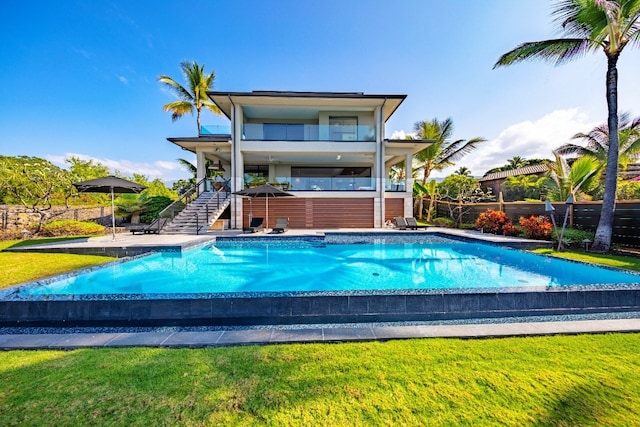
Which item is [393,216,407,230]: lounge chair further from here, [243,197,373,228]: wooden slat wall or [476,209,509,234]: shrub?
[476,209,509,234]: shrub

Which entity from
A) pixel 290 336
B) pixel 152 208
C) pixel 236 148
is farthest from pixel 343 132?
pixel 290 336

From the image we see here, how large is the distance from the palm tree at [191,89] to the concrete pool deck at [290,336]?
2386 cm

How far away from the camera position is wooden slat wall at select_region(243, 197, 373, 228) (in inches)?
699

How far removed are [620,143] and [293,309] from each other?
19775mm

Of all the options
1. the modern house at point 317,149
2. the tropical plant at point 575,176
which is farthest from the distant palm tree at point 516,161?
the tropical plant at point 575,176

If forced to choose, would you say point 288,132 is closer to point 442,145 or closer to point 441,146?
point 441,146

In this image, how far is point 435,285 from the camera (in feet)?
21.7

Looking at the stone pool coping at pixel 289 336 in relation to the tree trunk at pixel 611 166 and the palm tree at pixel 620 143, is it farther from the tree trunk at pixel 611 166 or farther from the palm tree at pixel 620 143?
the palm tree at pixel 620 143

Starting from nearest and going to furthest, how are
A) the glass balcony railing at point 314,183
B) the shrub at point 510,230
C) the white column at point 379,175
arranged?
the shrub at point 510,230 < the glass balcony railing at point 314,183 < the white column at point 379,175

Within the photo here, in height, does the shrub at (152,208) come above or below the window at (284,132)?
below

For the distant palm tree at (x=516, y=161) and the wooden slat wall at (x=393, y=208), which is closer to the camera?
the wooden slat wall at (x=393, y=208)

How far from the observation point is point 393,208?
1856cm

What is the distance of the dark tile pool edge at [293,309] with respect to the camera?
441cm

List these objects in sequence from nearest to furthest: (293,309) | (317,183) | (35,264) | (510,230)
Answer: (293,309) → (35,264) → (510,230) → (317,183)
